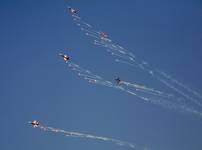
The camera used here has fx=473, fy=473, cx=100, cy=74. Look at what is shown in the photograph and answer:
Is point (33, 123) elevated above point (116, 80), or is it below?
below

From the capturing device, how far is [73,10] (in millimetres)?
80625

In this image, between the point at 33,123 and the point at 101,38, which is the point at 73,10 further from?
the point at 33,123

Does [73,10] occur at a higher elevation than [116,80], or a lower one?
higher

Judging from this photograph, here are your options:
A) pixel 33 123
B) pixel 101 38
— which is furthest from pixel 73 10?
pixel 33 123

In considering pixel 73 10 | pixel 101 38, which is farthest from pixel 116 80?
pixel 73 10

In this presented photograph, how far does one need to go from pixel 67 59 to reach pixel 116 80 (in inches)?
369

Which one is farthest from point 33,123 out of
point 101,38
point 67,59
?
point 101,38

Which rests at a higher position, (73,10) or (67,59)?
(73,10)

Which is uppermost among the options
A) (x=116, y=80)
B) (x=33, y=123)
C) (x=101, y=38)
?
(x=101, y=38)

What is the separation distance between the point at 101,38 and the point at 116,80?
7.38 meters

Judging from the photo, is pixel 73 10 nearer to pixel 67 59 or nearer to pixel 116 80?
pixel 67 59

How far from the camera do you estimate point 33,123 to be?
7838 centimetres

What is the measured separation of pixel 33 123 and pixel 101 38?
18.0 metres

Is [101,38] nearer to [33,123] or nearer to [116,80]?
[116,80]
